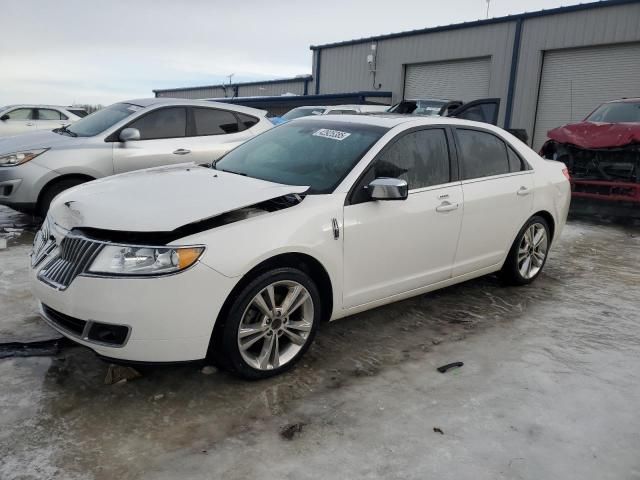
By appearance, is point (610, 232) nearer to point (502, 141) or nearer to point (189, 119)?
point (502, 141)

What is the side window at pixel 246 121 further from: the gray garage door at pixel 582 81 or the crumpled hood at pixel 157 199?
the gray garage door at pixel 582 81

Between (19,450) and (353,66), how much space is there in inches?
967

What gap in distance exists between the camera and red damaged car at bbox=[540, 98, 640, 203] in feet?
27.4

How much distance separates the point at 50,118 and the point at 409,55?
13605mm

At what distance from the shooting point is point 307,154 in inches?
155

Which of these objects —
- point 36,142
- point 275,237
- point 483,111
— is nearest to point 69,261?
point 275,237

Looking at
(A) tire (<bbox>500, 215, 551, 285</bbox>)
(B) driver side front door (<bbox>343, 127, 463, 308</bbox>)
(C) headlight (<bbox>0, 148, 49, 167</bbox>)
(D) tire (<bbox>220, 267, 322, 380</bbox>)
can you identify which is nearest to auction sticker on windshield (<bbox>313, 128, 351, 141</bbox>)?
(B) driver side front door (<bbox>343, 127, 463, 308</bbox>)

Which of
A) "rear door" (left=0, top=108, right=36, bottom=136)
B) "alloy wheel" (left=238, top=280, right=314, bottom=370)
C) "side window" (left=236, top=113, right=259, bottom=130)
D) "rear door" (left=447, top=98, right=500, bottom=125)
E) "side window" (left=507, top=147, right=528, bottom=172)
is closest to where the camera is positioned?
"alloy wheel" (left=238, top=280, right=314, bottom=370)

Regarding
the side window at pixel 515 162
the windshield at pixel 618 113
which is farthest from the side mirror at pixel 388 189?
the windshield at pixel 618 113

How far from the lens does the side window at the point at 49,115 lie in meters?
15.9

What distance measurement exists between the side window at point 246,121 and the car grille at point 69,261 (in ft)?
16.2

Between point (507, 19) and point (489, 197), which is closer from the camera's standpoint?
point (489, 197)

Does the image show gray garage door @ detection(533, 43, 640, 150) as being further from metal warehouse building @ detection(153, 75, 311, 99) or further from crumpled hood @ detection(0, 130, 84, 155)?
crumpled hood @ detection(0, 130, 84, 155)

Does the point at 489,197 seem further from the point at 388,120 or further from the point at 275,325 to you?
the point at 275,325
